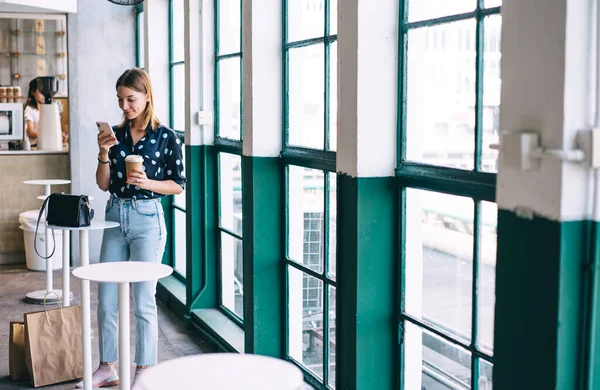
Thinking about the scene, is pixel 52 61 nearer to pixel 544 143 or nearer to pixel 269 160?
pixel 269 160

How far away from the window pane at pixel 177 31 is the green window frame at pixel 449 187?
385 cm

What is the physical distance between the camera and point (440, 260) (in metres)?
2.98

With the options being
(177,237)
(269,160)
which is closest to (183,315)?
(177,237)

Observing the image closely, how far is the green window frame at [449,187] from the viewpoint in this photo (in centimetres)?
265

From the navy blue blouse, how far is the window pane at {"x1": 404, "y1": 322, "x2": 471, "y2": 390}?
1565 millimetres

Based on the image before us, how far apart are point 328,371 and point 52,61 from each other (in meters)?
8.47

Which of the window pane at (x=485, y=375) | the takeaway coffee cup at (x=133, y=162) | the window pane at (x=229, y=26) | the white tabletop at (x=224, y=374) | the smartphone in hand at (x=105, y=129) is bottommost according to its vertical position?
the window pane at (x=485, y=375)

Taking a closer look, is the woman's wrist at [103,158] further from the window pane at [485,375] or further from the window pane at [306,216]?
the window pane at [485,375]

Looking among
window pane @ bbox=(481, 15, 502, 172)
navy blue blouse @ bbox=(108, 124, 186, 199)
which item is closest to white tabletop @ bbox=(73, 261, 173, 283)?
navy blue blouse @ bbox=(108, 124, 186, 199)

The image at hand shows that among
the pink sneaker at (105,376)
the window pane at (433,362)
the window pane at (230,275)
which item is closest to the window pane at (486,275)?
the window pane at (433,362)

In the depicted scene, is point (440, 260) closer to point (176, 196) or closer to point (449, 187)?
point (449, 187)

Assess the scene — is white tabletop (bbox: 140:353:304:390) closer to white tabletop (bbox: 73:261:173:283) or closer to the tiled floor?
white tabletop (bbox: 73:261:173:283)

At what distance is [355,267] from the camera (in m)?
3.16

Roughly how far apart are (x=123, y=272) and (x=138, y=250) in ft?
2.42
